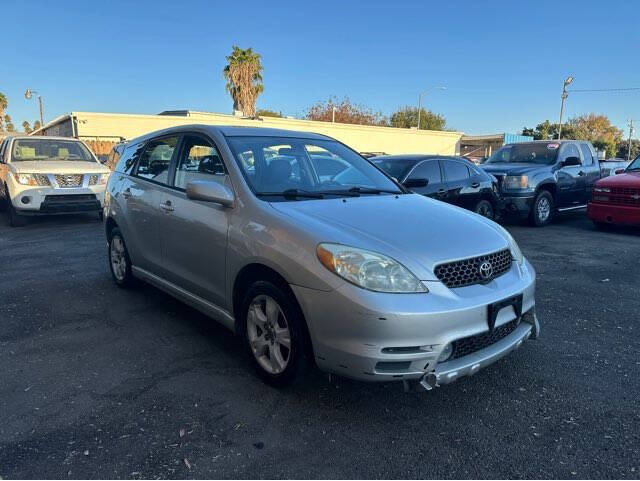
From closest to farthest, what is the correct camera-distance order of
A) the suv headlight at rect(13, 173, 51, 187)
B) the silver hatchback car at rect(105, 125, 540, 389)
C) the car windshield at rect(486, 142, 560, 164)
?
the silver hatchback car at rect(105, 125, 540, 389) → the suv headlight at rect(13, 173, 51, 187) → the car windshield at rect(486, 142, 560, 164)

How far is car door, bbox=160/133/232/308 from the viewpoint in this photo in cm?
354

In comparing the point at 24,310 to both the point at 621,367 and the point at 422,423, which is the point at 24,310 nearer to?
the point at 422,423

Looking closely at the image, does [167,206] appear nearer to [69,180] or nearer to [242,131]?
[242,131]

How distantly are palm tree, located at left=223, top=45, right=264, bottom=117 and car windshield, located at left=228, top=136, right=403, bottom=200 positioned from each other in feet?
119

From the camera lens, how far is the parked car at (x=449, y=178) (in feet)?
27.0

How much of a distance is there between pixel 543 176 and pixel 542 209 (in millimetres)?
713

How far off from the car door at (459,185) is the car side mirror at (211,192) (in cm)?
591

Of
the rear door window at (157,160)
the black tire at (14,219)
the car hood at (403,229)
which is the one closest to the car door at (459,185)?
the car hood at (403,229)

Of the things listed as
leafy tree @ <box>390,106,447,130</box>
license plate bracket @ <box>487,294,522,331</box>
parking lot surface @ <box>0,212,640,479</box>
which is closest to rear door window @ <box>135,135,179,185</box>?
parking lot surface @ <box>0,212,640,479</box>

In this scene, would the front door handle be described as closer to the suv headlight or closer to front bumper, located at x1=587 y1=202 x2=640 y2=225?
the suv headlight

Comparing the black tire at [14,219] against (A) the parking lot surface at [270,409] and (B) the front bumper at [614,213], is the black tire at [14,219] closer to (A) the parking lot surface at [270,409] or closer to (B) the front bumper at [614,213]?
(A) the parking lot surface at [270,409]

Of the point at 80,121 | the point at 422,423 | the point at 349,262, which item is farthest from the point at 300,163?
the point at 80,121

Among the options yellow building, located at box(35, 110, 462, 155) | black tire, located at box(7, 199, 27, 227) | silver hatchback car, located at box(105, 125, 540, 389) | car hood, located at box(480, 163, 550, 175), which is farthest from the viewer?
yellow building, located at box(35, 110, 462, 155)

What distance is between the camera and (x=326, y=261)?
8.98 ft
